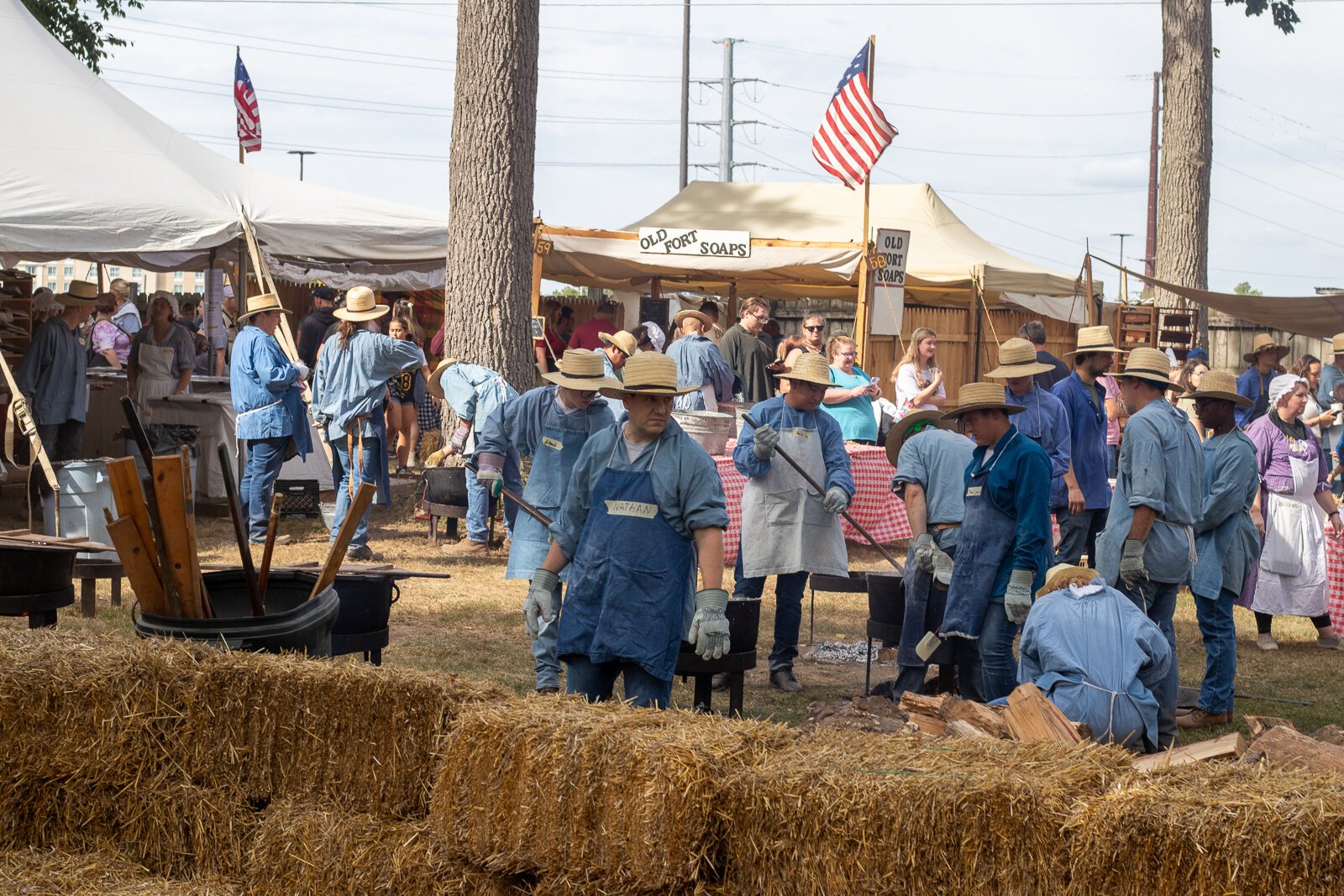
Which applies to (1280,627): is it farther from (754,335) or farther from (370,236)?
(370,236)

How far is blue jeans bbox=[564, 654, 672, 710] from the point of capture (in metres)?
5.11

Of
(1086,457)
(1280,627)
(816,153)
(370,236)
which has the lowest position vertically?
(1280,627)

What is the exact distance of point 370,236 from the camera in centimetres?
1387

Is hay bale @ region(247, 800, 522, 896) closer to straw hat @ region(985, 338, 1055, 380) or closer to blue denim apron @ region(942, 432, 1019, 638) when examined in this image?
blue denim apron @ region(942, 432, 1019, 638)

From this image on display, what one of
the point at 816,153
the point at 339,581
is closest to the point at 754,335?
the point at 816,153

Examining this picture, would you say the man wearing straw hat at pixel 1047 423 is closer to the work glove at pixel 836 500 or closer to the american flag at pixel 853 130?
the work glove at pixel 836 500

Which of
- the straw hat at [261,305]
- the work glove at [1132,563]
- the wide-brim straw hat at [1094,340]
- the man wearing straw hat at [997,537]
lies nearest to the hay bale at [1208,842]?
the man wearing straw hat at [997,537]

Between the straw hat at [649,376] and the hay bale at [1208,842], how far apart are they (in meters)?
2.32

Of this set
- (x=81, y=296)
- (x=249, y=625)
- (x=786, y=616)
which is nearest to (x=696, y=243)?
(x=81, y=296)

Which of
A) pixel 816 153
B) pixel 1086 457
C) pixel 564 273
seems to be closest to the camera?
pixel 1086 457

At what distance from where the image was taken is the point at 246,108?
1952 centimetres

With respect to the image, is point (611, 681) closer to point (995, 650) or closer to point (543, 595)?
point (543, 595)

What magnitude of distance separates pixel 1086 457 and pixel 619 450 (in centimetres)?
476

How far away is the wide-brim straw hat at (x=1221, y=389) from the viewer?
23.7 feet
